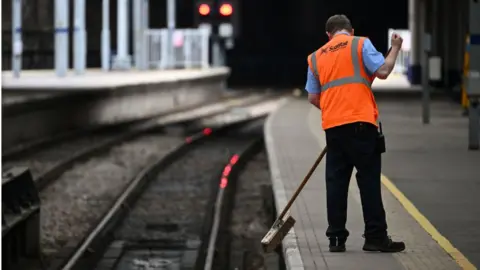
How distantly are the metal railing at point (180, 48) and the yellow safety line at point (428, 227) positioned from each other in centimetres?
2946

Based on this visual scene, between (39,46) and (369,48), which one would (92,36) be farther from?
(369,48)

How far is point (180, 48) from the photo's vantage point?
143ft

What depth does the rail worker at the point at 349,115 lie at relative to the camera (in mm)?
7379

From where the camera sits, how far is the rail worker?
291 inches

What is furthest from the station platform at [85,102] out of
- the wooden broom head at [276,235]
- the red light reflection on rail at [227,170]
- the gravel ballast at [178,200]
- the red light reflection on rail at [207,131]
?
the wooden broom head at [276,235]

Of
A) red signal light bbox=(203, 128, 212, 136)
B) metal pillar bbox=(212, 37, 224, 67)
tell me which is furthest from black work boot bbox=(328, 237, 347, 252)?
metal pillar bbox=(212, 37, 224, 67)

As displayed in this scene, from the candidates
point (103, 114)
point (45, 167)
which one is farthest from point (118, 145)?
point (103, 114)

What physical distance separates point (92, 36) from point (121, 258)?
41.2 m

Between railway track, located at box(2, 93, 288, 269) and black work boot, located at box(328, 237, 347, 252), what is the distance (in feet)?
10.3

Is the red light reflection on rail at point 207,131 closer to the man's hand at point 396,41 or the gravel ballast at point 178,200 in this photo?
the gravel ballast at point 178,200

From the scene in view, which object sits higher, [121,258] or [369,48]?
[369,48]

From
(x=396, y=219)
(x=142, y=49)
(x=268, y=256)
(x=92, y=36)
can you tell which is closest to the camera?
(x=396, y=219)

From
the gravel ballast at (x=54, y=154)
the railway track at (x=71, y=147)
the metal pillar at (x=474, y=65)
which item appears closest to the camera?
the metal pillar at (x=474, y=65)

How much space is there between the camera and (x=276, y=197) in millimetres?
10727
